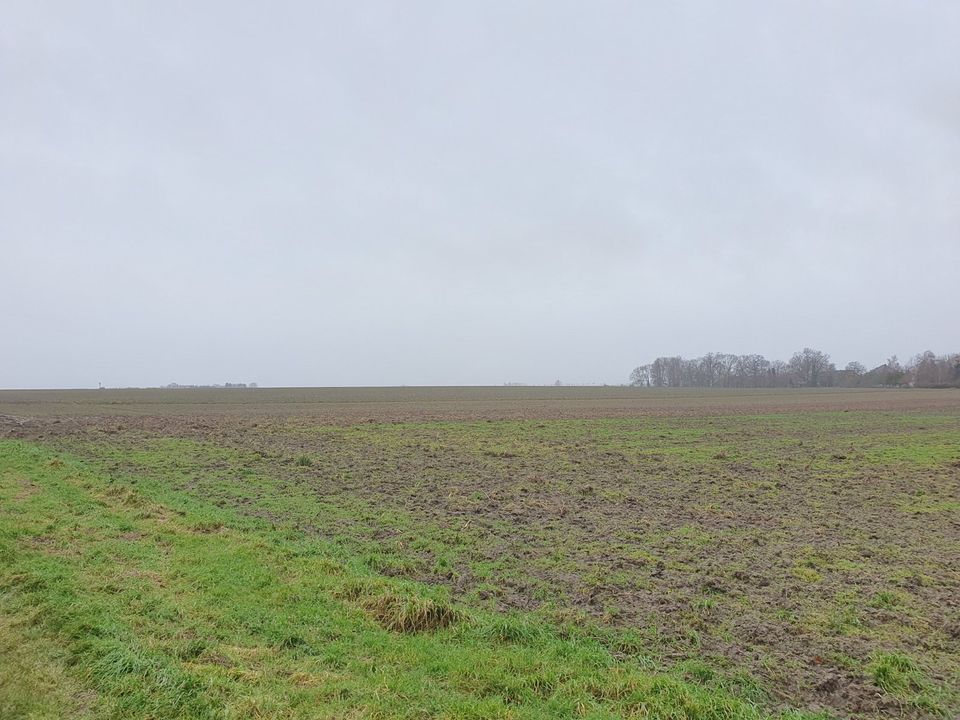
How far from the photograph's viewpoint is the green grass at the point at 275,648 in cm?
440

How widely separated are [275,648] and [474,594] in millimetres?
2691

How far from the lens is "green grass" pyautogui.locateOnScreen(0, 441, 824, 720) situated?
4398 mm

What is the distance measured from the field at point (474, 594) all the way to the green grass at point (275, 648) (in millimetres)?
28

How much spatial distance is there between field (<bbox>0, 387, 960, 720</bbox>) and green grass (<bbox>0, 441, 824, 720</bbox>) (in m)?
0.03

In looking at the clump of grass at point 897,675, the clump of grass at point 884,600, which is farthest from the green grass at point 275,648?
the clump of grass at point 884,600

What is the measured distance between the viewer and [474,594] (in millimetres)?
7211

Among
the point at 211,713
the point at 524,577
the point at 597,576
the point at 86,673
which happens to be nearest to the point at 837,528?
the point at 597,576

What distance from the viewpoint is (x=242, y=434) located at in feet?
90.8

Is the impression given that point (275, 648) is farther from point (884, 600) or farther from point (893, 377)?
point (893, 377)

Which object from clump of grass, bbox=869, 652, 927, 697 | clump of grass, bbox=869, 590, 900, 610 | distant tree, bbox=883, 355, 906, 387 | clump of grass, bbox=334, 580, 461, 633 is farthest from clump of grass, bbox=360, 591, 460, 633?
distant tree, bbox=883, 355, 906, 387

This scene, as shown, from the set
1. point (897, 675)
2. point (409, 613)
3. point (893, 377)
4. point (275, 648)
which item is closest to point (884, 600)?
point (897, 675)

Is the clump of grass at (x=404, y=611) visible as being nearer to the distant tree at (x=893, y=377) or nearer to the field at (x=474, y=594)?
the field at (x=474, y=594)

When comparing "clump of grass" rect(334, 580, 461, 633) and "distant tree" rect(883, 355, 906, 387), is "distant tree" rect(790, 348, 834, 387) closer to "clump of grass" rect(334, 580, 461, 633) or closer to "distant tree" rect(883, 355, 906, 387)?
"distant tree" rect(883, 355, 906, 387)

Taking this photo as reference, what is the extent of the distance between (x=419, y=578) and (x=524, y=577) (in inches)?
60.5
